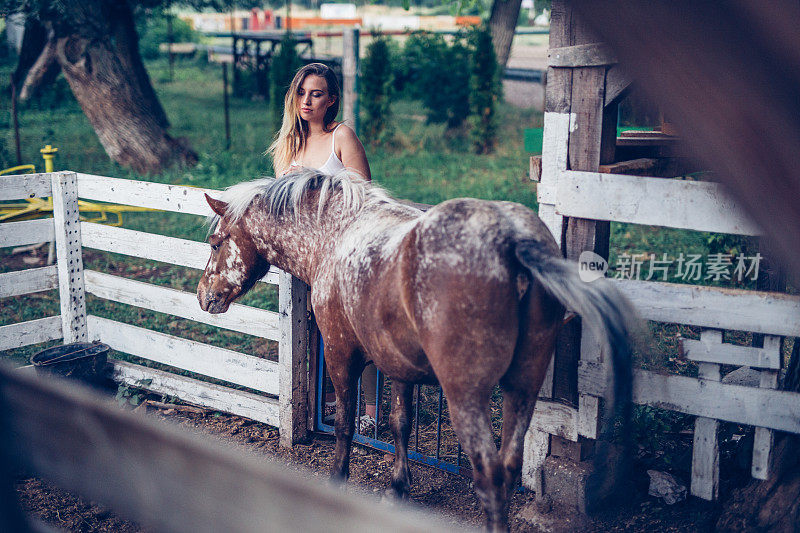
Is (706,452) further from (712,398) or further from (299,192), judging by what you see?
(299,192)

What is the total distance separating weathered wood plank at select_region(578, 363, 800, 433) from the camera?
9.50 feet

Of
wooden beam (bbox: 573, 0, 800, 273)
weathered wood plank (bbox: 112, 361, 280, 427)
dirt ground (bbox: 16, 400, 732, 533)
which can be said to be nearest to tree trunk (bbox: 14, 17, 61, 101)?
weathered wood plank (bbox: 112, 361, 280, 427)

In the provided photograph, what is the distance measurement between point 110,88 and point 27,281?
7.49 m

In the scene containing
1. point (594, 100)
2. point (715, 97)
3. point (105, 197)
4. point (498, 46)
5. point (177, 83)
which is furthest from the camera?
point (177, 83)

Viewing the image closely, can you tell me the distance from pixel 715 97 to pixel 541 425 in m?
2.70

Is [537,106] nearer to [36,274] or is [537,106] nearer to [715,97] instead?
[36,274]

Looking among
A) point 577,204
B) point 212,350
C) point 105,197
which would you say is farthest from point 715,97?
point 105,197

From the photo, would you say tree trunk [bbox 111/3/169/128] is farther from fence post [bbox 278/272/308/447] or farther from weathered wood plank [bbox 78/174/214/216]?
fence post [bbox 278/272/308/447]

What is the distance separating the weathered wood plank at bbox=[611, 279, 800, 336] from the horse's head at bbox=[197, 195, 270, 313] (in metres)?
1.80

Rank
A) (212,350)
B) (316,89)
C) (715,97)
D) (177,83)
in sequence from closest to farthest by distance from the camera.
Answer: (715,97)
(316,89)
(212,350)
(177,83)

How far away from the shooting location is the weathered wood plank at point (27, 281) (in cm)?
483

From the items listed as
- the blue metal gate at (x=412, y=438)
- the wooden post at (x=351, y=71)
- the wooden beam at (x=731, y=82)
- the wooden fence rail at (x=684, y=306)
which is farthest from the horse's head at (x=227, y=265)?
the wooden post at (x=351, y=71)

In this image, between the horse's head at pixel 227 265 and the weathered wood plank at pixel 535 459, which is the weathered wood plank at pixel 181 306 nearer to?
the horse's head at pixel 227 265

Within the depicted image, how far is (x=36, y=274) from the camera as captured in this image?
501 centimetres
